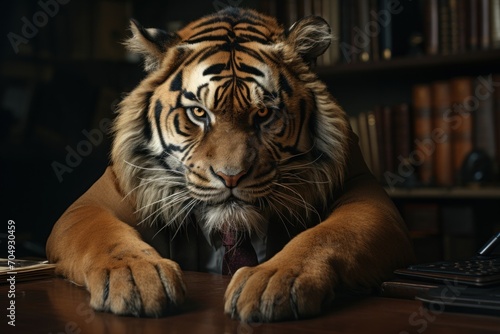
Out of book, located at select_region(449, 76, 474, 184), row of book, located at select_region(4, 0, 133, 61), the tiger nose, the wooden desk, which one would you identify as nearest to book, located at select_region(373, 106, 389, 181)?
book, located at select_region(449, 76, 474, 184)

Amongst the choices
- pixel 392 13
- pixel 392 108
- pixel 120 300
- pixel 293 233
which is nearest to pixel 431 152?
pixel 392 108

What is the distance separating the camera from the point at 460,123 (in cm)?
241

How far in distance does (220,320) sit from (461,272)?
323mm

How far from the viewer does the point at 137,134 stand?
1.31m

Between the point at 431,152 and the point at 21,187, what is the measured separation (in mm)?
1398

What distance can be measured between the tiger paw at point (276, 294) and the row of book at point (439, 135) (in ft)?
5.21

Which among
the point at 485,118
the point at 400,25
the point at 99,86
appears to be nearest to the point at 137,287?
the point at 485,118

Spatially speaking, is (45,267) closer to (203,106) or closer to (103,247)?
(103,247)

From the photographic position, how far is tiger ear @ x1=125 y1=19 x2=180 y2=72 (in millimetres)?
1268

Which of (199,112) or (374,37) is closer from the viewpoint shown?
Answer: (199,112)

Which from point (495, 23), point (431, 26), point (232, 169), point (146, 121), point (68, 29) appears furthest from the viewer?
point (68, 29)

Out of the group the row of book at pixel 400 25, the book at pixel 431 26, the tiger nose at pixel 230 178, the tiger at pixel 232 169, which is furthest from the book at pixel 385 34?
the tiger nose at pixel 230 178

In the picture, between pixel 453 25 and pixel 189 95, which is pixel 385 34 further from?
pixel 189 95

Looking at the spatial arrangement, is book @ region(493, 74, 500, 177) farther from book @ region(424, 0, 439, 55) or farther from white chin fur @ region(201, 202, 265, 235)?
white chin fur @ region(201, 202, 265, 235)
